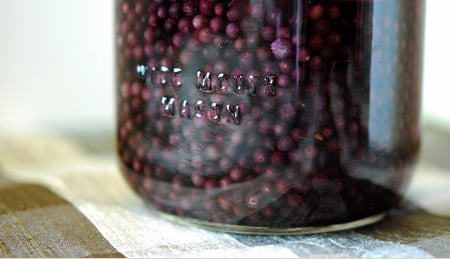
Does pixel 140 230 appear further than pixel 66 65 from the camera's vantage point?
No

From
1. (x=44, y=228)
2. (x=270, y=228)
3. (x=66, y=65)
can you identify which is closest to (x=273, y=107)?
(x=270, y=228)

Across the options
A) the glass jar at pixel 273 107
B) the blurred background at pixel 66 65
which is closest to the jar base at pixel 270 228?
the glass jar at pixel 273 107

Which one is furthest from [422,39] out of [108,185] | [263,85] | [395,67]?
[108,185]

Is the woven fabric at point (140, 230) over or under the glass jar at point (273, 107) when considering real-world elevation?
under

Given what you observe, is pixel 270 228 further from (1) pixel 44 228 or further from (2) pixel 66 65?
(2) pixel 66 65

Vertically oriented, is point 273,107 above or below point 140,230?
above

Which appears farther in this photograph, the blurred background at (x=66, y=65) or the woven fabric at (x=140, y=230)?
the blurred background at (x=66, y=65)

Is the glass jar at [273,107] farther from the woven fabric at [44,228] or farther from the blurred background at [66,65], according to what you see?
the blurred background at [66,65]

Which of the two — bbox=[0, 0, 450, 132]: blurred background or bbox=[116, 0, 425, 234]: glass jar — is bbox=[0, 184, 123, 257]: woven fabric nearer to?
bbox=[116, 0, 425, 234]: glass jar
